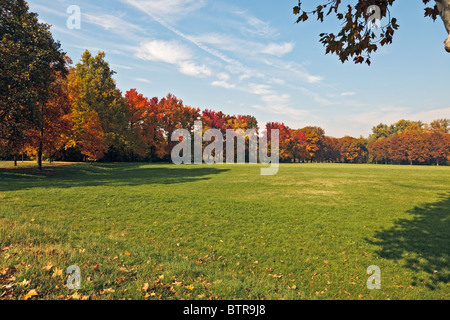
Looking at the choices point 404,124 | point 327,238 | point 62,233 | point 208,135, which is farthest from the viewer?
point 404,124

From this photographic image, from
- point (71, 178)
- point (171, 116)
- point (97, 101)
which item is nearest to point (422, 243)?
point (71, 178)

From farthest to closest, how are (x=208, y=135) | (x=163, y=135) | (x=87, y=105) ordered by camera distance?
(x=208, y=135)
(x=163, y=135)
(x=87, y=105)

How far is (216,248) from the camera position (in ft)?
24.1

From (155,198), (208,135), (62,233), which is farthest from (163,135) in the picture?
(62,233)

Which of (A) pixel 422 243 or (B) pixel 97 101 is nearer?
(A) pixel 422 243

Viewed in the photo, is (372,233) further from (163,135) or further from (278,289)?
(163,135)

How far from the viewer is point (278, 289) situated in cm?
516

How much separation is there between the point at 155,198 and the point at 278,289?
9.95 m
